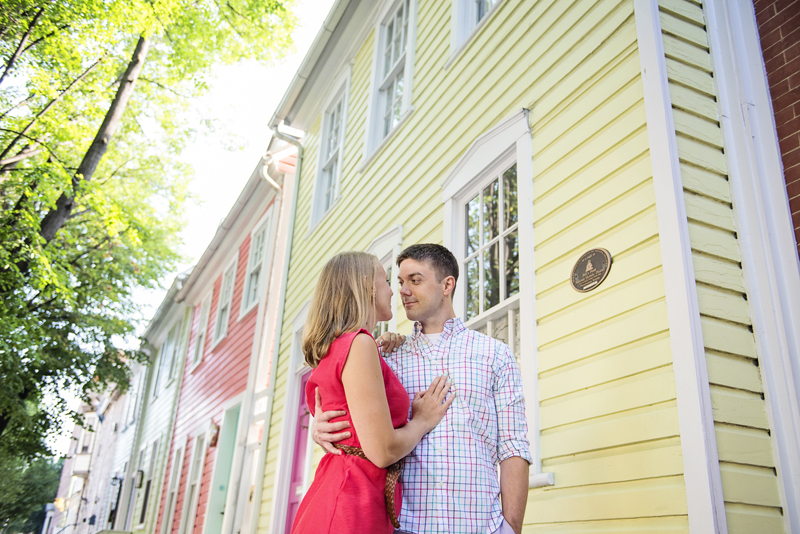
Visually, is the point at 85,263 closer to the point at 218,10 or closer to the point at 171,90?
the point at 171,90

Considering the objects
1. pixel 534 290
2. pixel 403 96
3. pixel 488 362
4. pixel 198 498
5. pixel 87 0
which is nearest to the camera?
pixel 488 362

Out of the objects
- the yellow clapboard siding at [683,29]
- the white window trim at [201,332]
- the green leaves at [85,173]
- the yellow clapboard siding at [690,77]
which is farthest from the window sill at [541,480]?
the white window trim at [201,332]

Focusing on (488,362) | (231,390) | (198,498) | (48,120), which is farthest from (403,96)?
(198,498)

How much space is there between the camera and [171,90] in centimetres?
1222

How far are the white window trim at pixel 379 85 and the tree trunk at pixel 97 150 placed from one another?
3.82m

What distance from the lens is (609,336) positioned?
3139 millimetres

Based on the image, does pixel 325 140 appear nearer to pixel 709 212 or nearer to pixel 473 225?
pixel 473 225

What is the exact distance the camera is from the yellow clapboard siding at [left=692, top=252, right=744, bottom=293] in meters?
2.83

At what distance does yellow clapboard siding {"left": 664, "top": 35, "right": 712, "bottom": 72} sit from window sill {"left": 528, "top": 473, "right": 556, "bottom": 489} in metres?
2.21

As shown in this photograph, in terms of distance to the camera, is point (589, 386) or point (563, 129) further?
point (563, 129)

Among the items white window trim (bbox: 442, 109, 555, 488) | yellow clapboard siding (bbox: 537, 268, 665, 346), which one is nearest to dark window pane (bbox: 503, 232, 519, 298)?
white window trim (bbox: 442, 109, 555, 488)

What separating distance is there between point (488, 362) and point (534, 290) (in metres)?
1.44

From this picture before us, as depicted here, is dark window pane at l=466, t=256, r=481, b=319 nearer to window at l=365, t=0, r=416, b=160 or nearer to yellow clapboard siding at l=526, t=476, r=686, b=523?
yellow clapboard siding at l=526, t=476, r=686, b=523

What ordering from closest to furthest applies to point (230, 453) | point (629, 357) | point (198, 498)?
point (629, 357) < point (230, 453) < point (198, 498)
